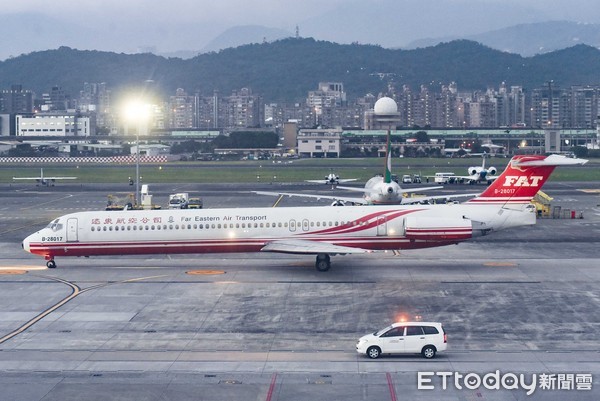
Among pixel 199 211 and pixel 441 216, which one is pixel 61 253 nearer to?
pixel 199 211

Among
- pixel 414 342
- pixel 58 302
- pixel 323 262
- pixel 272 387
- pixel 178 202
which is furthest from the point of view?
pixel 178 202

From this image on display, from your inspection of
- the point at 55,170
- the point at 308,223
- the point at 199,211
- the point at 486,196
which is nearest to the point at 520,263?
the point at 486,196

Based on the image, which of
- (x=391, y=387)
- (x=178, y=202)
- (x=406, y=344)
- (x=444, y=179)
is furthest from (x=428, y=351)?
(x=444, y=179)

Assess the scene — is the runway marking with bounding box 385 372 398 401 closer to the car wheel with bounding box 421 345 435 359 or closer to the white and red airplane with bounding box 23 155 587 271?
the car wheel with bounding box 421 345 435 359

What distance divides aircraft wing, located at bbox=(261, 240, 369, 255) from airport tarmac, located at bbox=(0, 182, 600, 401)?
1.47 meters

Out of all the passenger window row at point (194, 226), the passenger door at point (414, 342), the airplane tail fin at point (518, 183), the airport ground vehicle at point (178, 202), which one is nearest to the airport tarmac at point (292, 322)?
the passenger door at point (414, 342)

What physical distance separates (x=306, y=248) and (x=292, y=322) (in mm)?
10685

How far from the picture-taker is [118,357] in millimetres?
32062

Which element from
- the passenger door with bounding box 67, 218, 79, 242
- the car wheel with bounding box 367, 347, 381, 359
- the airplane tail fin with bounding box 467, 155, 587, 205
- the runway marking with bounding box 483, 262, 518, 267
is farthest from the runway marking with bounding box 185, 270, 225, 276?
the car wheel with bounding box 367, 347, 381, 359

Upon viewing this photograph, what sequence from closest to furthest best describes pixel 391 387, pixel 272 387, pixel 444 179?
pixel 391 387
pixel 272 387
pixel 444 179

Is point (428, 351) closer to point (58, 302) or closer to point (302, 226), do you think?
point (302, 226)

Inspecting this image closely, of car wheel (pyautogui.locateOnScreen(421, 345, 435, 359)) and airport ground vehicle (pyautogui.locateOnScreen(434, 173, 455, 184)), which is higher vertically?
airport ground vehicle (pyautogui.locateOnScreen(434, 173, 455, 184))

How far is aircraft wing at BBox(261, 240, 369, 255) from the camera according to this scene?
47188 millimetres

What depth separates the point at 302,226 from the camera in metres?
49.3
